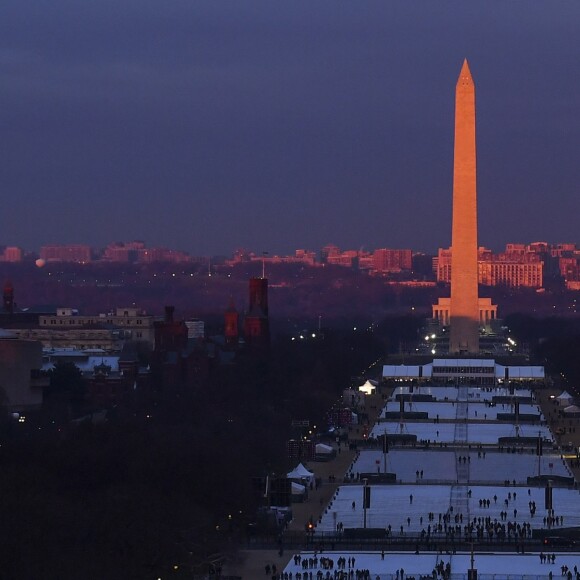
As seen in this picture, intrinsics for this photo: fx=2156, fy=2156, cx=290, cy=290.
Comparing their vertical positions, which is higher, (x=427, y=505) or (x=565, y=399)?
(x=565, y=399)

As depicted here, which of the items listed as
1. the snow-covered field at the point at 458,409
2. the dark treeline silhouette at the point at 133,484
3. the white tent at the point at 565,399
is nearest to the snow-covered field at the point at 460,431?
the snow-covered field at the point at 458,409

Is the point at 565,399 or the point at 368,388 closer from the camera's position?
the point at 565,399

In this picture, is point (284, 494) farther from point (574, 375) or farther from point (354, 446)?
point (574, 375)

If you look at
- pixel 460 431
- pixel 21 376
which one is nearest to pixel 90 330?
pixel 21 376

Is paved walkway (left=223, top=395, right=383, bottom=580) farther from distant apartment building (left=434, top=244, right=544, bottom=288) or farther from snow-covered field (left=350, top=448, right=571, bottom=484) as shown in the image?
distant apartment building (left=434, top=244, right=544, bottom=288)

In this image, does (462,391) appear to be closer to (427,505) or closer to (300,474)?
(300,474)

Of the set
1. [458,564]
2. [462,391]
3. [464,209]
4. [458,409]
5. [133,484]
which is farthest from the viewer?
[464,209]

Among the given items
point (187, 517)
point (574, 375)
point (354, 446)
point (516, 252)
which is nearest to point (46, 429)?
point (354, 446)
